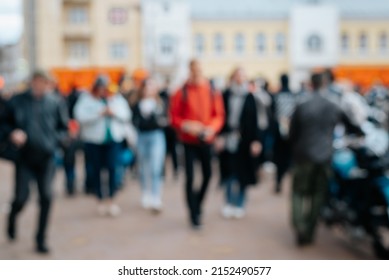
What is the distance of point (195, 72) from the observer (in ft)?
21.5

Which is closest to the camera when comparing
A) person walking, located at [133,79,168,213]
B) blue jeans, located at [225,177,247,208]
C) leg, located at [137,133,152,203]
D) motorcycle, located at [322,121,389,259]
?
motorcycle, located at [322,121,389,259]

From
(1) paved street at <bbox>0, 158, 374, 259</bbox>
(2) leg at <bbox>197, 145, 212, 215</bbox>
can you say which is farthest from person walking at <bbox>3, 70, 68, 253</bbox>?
(2) leg at <bbox>197, 145, 212, 215</bbox>

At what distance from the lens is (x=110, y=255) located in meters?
5.46

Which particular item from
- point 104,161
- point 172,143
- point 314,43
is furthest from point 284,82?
point 314,43

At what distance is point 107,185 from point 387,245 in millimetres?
3641

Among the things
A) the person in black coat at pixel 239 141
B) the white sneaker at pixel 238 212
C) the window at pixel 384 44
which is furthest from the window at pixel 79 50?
the white sneaker at pixel 238 212

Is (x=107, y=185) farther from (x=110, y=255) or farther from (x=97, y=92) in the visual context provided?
(x=110, y=255)

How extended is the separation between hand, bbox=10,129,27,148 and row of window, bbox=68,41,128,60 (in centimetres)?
2304

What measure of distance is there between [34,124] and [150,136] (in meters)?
2.15

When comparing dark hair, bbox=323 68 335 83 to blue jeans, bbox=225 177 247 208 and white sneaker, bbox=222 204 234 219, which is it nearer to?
blue jeans, bbox=225 177 247 208

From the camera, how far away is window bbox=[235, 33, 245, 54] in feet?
72.6

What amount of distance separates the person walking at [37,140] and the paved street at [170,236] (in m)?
0.44

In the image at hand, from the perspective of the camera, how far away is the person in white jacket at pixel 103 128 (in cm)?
748
